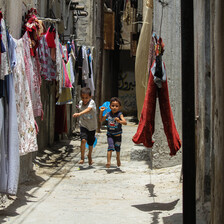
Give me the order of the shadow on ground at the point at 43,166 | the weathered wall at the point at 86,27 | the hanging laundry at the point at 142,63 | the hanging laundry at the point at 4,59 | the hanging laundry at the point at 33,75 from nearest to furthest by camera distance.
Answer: the hanging laundry at the point at 4,59 → the shadow on ground at the point at 43,166 → the hanging laundry at the point at 33,75 → the hanging laundry at the point at 142,63 → the weathered wall at the point at 86,27

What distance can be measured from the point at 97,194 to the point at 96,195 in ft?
0.21

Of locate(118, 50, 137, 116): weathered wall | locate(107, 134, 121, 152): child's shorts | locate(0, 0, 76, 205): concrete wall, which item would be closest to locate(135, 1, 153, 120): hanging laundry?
locate(107, 134, 121, 152): child's shorts

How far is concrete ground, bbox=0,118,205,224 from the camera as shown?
4.44 meters

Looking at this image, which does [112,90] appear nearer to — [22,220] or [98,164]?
[98,164]

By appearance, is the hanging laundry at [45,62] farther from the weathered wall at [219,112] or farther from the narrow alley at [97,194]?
the weathered wall at [219,112]

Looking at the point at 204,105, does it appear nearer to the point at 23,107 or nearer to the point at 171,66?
the point at 23,107

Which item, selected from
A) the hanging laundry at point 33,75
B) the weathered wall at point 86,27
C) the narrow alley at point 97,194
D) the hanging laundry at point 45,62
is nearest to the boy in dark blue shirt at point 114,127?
the narrow alley at point 97,194

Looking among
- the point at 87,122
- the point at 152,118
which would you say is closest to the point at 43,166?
the point at 87,122

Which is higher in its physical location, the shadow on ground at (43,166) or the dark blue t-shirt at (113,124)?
the dark blue t-shirt at (113,124)

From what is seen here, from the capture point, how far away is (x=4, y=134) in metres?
4.56

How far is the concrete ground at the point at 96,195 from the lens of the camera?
4.44 meters

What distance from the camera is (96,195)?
5.58 m

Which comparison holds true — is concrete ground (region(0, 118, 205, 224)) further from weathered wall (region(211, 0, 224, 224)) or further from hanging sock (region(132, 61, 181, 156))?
weathered wall (region(211, 0, 224, 224))

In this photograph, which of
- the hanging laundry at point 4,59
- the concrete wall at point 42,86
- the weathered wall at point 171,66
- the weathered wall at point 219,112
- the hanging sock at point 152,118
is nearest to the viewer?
the weathered wall at point 219,112
